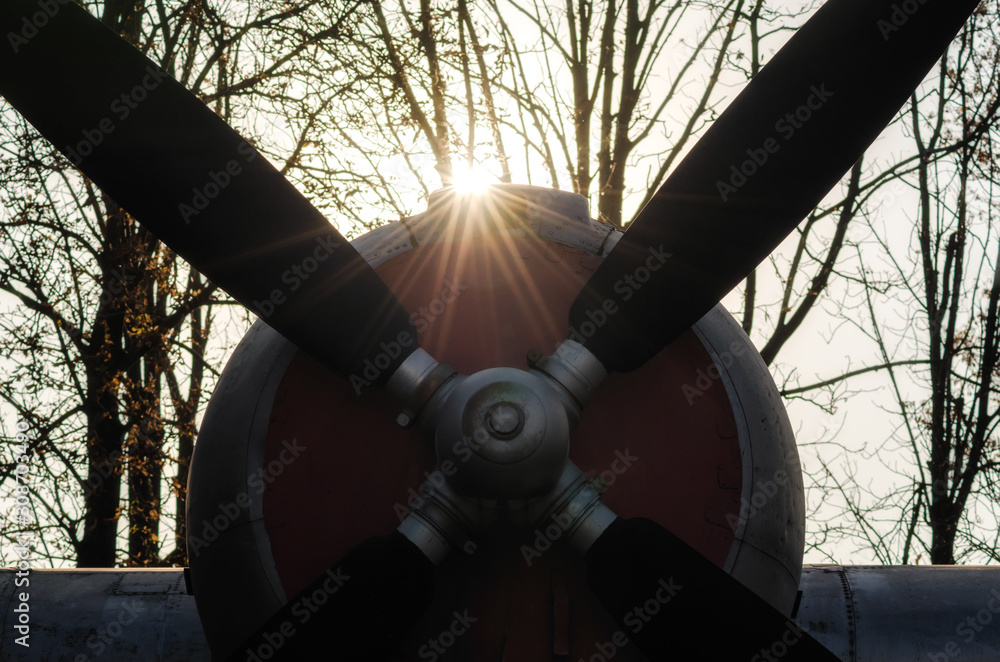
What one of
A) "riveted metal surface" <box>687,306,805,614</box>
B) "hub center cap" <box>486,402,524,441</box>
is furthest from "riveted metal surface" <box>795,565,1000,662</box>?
"hub center cap" <box>486,402,524,441</box>

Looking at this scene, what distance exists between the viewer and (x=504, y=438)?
3.08 m

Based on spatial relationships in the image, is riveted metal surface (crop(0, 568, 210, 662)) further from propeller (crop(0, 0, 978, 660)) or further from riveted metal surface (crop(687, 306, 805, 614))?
riveted metal surface (crop(687, 306, 805, 614))

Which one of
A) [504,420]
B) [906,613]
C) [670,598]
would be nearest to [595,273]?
[504,420]

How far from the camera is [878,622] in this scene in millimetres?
4582

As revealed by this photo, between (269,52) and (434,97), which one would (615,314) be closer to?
(434,97)

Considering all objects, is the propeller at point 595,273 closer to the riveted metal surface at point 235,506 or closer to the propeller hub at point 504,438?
the propeller hub at point 504,438

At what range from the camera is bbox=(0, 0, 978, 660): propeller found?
10.8 feet

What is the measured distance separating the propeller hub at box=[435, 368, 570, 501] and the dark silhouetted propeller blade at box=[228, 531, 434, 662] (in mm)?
383

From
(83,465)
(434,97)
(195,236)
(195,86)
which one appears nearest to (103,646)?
(195,236)

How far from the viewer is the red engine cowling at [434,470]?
3.53 m

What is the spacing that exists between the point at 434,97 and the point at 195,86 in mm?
3766

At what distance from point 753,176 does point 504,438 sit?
1383mm

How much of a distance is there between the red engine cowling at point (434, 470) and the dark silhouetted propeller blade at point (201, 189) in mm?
261

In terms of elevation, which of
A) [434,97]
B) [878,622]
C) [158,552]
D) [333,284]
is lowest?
[878,622]
